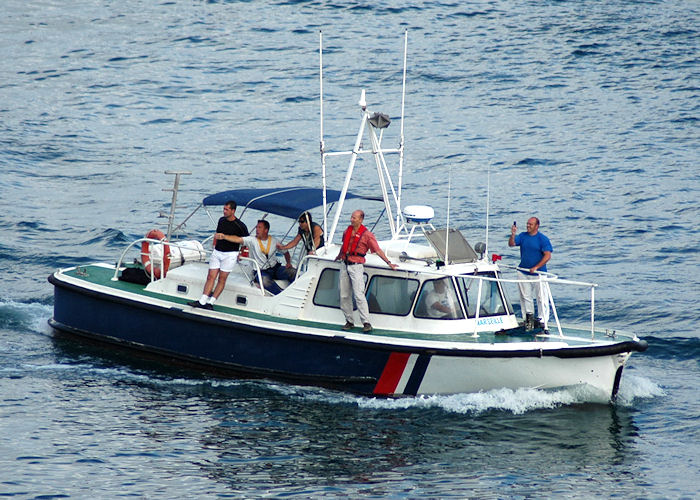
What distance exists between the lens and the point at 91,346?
16.8 meters

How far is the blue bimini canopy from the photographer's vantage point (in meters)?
15.1

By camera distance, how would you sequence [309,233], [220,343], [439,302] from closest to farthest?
[439,302], [309,233], [220,343]

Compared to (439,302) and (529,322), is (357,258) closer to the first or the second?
(439,302)

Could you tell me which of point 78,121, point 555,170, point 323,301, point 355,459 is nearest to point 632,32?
point 555,170

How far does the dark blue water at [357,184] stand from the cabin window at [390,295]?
137 centimetres

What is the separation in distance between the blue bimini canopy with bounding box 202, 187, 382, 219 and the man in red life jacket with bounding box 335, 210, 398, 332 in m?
0.92

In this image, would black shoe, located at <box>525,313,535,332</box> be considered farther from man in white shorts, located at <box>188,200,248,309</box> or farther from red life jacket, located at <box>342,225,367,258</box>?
man in white shorts, located at <box>188,200,248,309</box>

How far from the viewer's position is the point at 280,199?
15.4 m

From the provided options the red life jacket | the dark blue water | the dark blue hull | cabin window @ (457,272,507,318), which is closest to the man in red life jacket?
the red life jacket

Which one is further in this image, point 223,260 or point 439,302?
point 223,260

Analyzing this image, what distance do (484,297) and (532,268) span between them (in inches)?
32.3

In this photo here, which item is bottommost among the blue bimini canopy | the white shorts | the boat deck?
the boat deck

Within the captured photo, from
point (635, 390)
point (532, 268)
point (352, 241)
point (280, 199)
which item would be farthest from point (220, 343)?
point (635, 390)

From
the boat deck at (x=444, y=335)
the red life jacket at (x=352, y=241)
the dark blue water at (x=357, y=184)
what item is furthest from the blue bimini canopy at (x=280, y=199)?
the dark blue water at (x=357, y=184)
